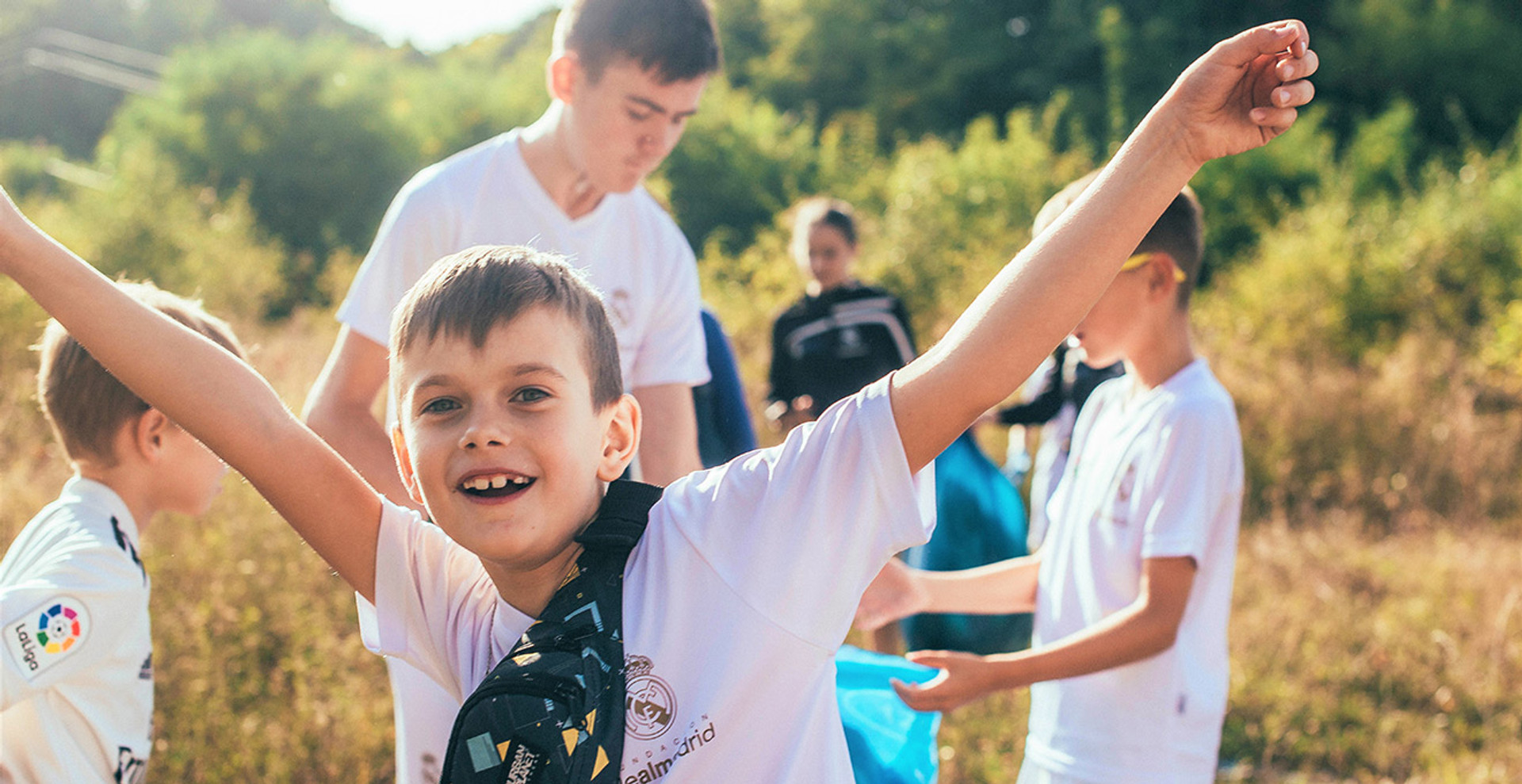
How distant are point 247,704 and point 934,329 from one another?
27.2 ft

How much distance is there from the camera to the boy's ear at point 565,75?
249 centimetres

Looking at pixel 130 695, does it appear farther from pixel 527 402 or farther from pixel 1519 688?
pixel 1519 688

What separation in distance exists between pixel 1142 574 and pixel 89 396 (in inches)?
79.0

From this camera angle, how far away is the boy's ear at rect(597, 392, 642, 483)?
1483 mm

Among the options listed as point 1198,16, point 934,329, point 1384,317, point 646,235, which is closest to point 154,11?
point 934,329

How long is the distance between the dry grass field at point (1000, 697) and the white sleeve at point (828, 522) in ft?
9.74

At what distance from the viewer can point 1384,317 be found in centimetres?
1128

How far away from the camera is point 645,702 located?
4.18 ft

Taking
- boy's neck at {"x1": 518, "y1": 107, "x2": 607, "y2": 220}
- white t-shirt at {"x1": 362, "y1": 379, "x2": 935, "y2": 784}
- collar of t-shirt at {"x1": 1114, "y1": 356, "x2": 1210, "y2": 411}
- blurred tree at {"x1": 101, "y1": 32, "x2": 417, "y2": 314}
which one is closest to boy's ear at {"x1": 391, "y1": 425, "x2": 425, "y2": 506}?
white t-shirt at {"x1": 362, "y1": 379, "x2": 935, "y2": 784}

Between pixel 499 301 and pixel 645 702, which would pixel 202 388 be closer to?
pixel 499 301

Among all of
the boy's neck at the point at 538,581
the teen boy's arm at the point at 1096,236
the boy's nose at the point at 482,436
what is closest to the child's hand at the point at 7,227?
the boy's nose at the point at 482,436

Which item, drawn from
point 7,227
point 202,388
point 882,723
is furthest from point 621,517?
point 882,723

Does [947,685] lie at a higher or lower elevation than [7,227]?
lower

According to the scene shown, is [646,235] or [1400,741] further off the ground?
[646,235]
